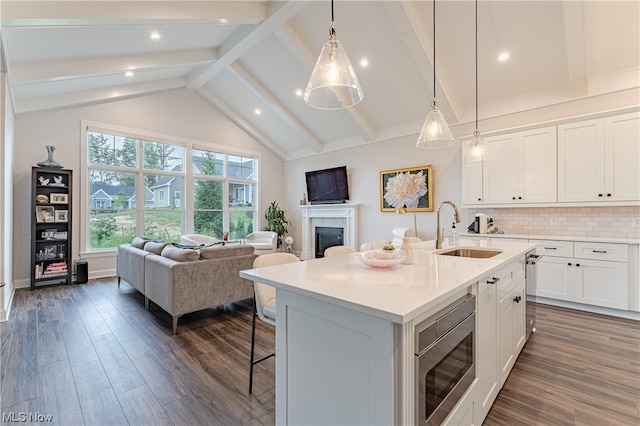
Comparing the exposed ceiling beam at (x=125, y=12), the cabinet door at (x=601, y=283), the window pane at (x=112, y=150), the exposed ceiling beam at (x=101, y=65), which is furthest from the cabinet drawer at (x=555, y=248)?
the window pane at (x=112, y=150)

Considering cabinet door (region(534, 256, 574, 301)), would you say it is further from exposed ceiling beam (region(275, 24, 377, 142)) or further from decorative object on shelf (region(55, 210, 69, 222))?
decorative object on shelf (region(55, 210, 69, 222))

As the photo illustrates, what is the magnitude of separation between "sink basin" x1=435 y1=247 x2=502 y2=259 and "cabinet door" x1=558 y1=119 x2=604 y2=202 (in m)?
2.14

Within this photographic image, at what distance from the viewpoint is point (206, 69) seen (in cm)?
570

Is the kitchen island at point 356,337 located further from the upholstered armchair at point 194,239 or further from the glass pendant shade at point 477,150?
the upholstered armchair at point 194,239

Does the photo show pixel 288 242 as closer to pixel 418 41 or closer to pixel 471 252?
pixel 418 41

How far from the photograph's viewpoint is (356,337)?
1.10 m

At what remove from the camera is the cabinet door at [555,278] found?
3.64 metres

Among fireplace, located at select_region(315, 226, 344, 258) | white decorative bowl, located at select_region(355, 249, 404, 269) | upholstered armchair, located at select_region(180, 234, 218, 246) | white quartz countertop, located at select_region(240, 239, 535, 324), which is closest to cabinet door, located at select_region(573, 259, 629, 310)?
white quartz countertop, located at select_region(240, 239, 535, 324)

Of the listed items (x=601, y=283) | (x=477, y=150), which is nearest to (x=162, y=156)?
(x=477, y=150)

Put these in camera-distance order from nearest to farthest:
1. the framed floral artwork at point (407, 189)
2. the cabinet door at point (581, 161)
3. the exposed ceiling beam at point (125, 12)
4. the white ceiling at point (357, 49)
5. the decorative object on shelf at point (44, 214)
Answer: the exposed ceiling beam at point (125, 12) → the white ceiling at point (357, 49) → the cabinet door at point (581, 161) → the decorative object on shelf at point (44, 214) → the framed floral artwork at point (407, 189)

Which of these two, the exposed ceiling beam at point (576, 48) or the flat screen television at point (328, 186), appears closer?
the exposed ceiling beam at point (576, 48)

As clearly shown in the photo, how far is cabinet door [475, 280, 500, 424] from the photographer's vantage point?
160cm

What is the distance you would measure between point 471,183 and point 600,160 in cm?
148

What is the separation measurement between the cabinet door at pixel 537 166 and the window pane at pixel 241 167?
20.0 ft
